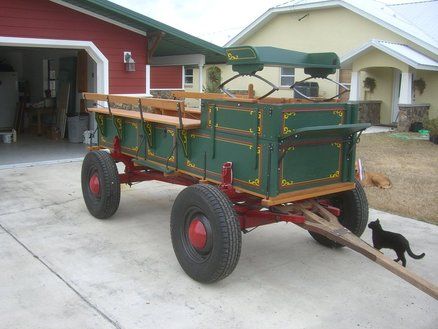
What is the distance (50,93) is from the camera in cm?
1438

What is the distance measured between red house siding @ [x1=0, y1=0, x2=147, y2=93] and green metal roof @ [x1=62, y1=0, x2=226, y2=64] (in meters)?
0.20

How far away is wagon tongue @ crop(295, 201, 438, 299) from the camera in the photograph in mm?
3207

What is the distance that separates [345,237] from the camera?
3766mm

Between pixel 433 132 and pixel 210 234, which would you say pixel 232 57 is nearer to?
pixel 210 234

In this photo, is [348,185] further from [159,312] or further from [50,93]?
[50,93]

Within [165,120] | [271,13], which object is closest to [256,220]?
[165,120]

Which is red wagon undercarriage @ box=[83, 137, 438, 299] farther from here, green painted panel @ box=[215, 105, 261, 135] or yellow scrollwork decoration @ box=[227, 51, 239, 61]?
yellow scrollwork decoration @ box=[227, 51, 239, 61]

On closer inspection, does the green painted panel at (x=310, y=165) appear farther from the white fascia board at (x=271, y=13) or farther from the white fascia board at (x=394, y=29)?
the white fascia board at (x=271, y=13)

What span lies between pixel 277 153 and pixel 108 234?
8.23 ft

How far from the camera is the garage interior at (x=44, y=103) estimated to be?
11.3m

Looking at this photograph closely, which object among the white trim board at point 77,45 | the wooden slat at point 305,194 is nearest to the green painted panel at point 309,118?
the wooden slat at point 305,194

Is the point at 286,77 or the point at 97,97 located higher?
the point at 286,77

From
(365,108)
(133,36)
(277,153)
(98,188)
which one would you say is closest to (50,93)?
(133,36)

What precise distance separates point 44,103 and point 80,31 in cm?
422
